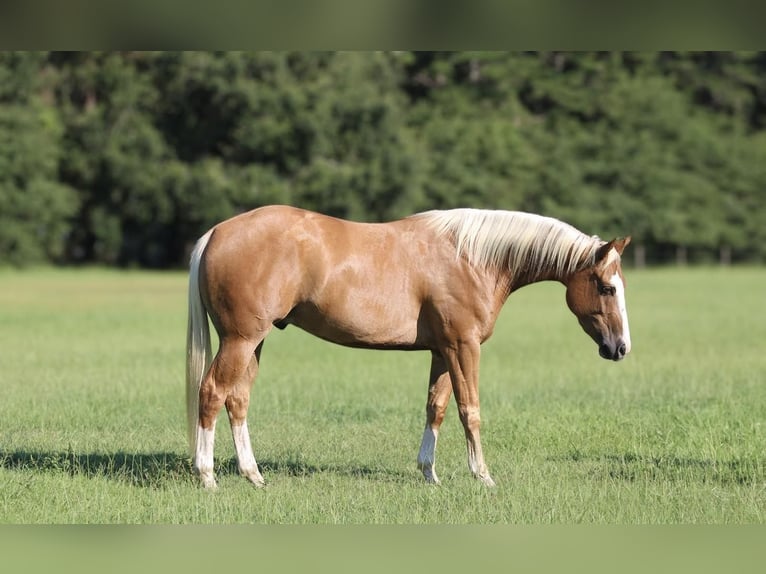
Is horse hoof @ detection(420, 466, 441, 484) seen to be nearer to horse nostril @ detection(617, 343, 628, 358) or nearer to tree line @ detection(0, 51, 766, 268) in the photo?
horse nostril @ detection(617, 343, 628, 358)

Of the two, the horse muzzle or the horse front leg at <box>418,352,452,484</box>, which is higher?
the horse muzzle

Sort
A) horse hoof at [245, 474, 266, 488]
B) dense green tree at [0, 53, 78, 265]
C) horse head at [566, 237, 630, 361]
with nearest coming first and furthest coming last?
horse hoof at [245, 474, 266, 488]
horse head at [566, 237, 630, 361]
dense green tree at [0, 53, 78, 265]

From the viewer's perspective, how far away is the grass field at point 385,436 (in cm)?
617

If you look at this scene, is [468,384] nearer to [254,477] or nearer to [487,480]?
[487,480]

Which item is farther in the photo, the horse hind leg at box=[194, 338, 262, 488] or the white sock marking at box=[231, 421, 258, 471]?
the white sock marking at box=[231, 421, 258, 471]

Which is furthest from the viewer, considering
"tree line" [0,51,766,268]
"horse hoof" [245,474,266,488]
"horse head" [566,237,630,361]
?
"tree line" [0,51,766,268]

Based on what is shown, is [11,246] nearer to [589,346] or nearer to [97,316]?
[97,316]

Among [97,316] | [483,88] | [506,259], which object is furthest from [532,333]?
[483,88]

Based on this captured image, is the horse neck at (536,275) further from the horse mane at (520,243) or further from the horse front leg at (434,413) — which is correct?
the horse front leg at (434,413)

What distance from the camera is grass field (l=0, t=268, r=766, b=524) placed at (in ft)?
20.2

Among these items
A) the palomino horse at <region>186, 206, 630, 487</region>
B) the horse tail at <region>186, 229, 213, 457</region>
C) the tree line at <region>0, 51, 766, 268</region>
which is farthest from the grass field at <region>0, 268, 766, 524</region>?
the tree line at <region>0, 51, 766, 268</region>

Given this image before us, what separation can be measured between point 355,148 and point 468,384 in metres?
36.9

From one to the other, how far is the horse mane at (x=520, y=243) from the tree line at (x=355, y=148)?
33.6m

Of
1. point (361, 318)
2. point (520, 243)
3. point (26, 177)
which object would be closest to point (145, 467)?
point (361, 318)
